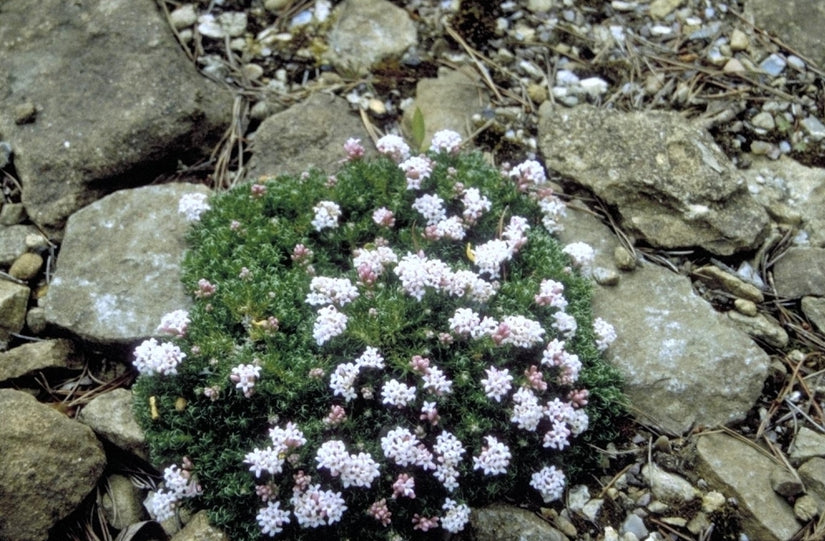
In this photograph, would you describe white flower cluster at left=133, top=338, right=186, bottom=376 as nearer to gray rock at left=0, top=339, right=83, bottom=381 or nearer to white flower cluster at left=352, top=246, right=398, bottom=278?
gray rock at left=0, top=339, right=83, bottom=381

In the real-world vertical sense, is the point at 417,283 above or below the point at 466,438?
above

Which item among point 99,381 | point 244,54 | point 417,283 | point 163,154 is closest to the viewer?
point 417,283

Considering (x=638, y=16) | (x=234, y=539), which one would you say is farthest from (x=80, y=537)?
(x=638, y=16)

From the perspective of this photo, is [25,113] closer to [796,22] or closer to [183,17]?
[183,17]

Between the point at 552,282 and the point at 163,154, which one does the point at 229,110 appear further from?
the point at 552,282

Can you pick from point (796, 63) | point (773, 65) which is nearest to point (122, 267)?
point (773, 65)

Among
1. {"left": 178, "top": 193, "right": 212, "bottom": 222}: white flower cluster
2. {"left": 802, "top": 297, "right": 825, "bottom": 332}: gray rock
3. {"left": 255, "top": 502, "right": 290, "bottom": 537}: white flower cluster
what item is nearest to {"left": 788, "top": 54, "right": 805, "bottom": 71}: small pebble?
{"left": 802, "top": 297, "right": 825, "bottom": 332}: gray rock

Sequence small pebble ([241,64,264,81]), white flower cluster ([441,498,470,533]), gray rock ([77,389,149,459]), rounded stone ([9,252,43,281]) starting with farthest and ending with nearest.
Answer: small pebble ([241,64,264,81]) < rounded stone ([9,252,43,281]) < gray rock ([77,389,149,459]) < white flower cluster ([441,498,470,533])
